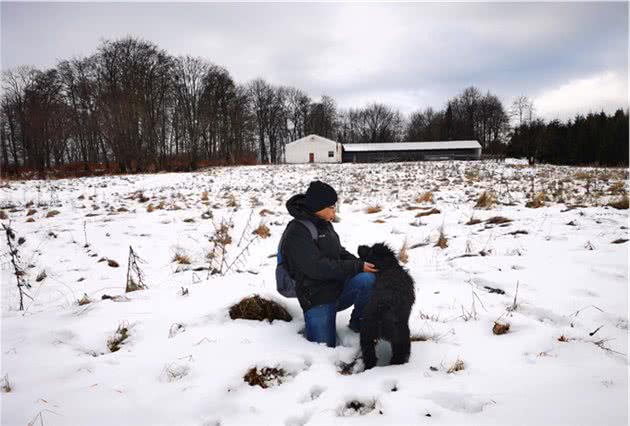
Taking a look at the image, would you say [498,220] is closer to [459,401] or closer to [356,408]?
[459,401]

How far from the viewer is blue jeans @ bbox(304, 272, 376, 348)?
2.64 metres

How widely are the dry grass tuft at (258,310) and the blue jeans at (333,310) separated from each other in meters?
0.50

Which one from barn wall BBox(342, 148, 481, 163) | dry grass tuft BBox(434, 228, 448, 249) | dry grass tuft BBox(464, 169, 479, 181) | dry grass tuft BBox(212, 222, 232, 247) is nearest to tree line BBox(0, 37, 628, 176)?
barn wall BBox(342, 148, 481, 163)

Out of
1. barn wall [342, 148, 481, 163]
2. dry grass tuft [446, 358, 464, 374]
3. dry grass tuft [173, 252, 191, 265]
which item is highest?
barn wall [342, 148, 481, 163]

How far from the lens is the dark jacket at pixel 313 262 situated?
8.27 ft

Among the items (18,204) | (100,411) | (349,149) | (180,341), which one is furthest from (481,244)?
(349,149)

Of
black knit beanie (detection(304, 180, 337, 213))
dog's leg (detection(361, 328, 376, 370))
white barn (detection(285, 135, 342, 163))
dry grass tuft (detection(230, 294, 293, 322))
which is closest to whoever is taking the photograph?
dog's leg (detection(361, 328, 376, 370))

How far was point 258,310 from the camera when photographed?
3111mm

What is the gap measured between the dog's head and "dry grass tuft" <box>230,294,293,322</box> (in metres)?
1.04

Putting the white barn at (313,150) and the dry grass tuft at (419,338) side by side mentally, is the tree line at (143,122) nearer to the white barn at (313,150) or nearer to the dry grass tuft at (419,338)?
the white barn at (313,150)

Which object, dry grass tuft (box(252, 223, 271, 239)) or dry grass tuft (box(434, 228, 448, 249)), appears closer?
dry grass tuft (box(434, 228, 448, 249))

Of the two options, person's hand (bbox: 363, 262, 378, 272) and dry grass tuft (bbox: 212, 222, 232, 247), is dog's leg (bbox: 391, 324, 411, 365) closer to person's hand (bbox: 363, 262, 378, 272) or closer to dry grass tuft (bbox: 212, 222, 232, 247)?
person's hand (bbox: 363, 262, 378, 272)

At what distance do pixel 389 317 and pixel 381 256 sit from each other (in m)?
0.54

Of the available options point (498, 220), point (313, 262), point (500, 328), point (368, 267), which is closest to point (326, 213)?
point (313, 262)
